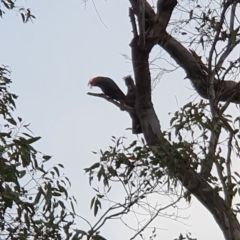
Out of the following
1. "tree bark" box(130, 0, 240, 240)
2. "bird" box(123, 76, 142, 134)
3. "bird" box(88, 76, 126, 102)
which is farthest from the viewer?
"bird" box(88, 76, 126, 102)

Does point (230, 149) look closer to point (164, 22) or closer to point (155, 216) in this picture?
point (155, 216)

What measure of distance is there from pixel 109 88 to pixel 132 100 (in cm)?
19

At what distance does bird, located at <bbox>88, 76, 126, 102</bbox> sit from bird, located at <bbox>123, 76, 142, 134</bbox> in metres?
0.05

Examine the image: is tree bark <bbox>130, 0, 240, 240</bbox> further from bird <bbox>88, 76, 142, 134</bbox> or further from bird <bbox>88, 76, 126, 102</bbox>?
bird <bbox>88, 76, 126, 102</bbox>

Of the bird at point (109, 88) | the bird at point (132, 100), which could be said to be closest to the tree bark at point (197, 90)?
the bird at point (132, 100)

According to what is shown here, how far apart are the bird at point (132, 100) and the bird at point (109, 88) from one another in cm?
5

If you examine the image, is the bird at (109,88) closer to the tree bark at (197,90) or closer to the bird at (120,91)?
the bird at (120,91)

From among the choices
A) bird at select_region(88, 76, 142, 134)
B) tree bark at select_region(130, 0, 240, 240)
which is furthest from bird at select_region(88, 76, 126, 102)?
tree bark at select_region(130, 0, 240, 240)

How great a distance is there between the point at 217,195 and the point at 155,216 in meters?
0.33

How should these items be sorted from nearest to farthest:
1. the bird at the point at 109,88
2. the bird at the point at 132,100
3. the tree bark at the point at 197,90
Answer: the tree bark at the point at 197,90 → the bird at the point at 132,100 → the bird at the point at 109,88

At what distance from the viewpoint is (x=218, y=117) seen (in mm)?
2625

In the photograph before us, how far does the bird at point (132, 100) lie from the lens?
3.22 metres

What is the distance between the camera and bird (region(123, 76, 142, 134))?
3221 millimetres

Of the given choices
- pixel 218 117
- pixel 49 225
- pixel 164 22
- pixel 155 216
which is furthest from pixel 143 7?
pixel 49 225
